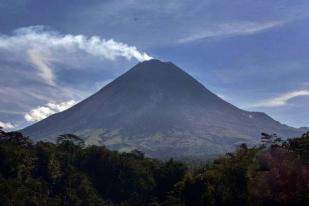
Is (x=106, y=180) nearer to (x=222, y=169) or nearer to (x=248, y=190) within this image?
(x=222, y=169)

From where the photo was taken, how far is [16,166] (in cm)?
7850

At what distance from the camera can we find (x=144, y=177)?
8119 cm

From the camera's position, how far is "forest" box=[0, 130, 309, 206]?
154ft

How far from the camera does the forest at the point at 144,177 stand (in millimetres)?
47031

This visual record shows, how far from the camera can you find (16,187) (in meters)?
70.9

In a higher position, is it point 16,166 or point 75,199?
point 16,166

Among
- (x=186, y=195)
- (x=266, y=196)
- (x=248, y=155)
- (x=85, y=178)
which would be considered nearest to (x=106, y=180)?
(x=85, y=178)

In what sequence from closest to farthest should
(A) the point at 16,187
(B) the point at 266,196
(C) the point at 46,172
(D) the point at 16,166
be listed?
1. (B) the point at 266,196
2. (A) the point at 16,187
3. (D) the point at 16,166
4. (C) the point at 46,172

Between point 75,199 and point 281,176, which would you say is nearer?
point 281,176

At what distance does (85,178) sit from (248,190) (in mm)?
41995

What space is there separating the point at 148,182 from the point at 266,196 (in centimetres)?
3033

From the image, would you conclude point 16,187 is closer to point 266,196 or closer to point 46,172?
point 46,172

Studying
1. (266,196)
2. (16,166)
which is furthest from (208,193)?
(16,166)

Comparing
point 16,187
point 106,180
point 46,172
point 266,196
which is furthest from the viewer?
point 106,180
